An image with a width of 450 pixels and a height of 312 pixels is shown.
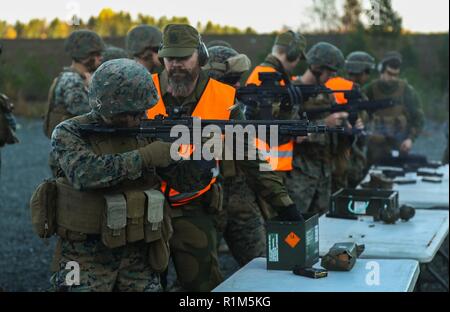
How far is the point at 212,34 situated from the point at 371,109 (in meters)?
21.3

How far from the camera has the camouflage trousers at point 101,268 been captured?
3735mm

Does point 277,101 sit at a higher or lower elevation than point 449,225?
higher

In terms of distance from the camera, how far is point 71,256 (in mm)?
3777

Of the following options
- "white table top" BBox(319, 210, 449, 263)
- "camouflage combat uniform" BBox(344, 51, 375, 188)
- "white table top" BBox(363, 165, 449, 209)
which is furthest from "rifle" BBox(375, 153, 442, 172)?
"white table top" BBox(319, 210, 449, 263)

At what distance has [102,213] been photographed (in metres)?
3.71

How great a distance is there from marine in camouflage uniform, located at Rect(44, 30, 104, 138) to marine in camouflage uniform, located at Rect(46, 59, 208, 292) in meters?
2.18

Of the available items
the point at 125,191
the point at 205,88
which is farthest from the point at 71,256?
the point at 205,88

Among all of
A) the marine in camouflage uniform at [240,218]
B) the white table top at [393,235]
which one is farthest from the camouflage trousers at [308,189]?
the white table top at [393,235]

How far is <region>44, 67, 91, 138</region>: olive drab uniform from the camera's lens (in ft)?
19.5

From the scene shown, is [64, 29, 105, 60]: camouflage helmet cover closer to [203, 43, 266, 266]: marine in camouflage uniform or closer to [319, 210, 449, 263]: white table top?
[203, 43, 266, 266]: marine in camouflage uniform

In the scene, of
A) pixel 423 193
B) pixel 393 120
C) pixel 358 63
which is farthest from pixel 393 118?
pixel 423 193

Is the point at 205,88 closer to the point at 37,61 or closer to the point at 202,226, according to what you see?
the point at 202,226

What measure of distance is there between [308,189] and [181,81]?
2.69 meters

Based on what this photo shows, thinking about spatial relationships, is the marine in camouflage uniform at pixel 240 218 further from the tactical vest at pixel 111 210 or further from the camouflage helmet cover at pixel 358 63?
the camouflage helmet cover at pixel 358 63
